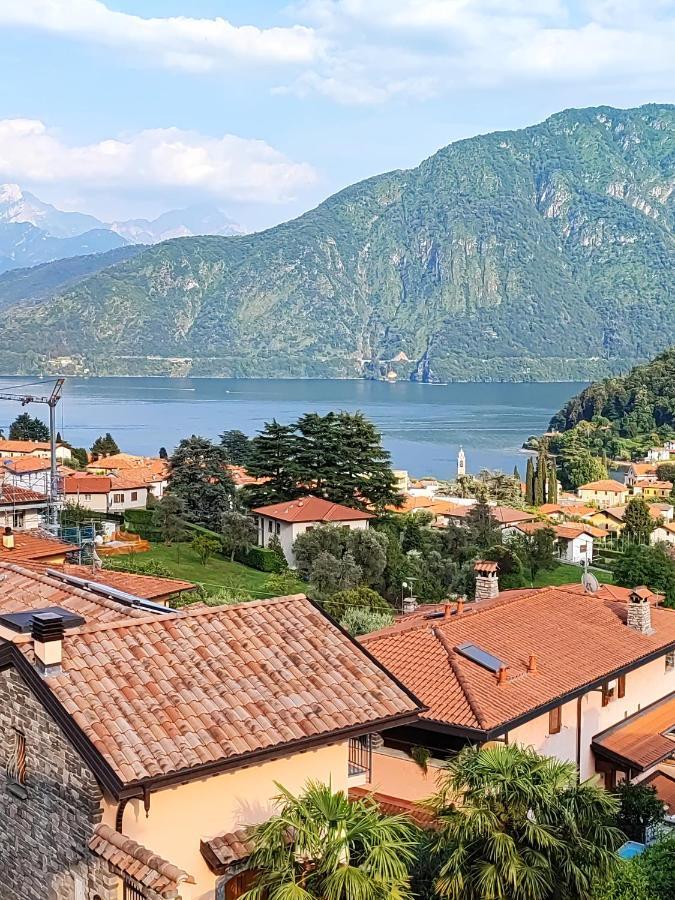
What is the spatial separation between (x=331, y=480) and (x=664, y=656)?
87.2 feet

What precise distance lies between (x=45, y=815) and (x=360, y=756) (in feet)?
8.72

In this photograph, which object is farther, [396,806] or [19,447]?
[19,447]

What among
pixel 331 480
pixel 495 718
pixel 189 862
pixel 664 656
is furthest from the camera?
pixel 331 480

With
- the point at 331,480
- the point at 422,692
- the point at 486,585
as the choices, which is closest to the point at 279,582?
the point at 486,585

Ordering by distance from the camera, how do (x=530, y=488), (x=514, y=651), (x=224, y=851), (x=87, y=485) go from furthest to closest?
(x=530, y=488) → (x=87, y=485) → (x=514, y=651) → (x=224, y=851)

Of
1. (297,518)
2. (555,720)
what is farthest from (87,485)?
(555,720)

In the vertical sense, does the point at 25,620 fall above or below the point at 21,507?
above

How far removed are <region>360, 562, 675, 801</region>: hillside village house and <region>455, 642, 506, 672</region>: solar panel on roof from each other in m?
0.02

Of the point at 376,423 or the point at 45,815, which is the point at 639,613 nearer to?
the point at 45,815

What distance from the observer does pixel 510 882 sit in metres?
6.79

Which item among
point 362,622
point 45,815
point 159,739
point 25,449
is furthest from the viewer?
point 25,449

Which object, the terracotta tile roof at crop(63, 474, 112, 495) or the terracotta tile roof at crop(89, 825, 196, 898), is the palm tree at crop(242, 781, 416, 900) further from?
the terracotta tile roof at crop(63, 474, 112, 495)

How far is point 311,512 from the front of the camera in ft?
123

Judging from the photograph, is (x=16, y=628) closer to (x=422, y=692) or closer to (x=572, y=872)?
(x=572, y=872)
